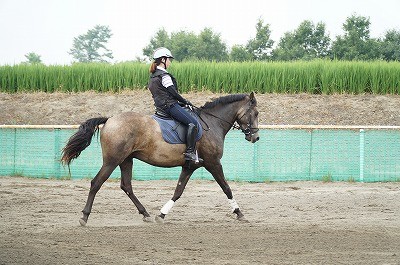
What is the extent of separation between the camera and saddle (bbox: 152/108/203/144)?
1316 centimetres

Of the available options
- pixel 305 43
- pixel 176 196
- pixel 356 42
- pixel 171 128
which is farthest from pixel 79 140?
pixel 305 43

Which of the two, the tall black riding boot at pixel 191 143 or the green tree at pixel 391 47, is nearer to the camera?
the tall black riding boot at pixel 191 143

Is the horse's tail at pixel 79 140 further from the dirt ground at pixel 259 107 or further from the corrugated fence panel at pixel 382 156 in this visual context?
the dirt ground at pixel 259 107

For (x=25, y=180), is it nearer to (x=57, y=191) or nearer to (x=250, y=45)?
(x=57, y=191)

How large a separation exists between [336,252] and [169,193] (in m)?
8.89

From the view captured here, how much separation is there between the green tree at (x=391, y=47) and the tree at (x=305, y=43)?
429 cm

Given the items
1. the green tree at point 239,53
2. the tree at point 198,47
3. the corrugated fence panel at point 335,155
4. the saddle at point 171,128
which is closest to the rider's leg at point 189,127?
the saddle at point 171,128

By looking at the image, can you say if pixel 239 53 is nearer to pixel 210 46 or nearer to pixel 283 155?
pixel 210 46

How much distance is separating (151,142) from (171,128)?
1.45 feet

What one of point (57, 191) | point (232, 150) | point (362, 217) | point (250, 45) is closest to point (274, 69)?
point (232, 150)

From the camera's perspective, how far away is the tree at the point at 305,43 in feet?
178

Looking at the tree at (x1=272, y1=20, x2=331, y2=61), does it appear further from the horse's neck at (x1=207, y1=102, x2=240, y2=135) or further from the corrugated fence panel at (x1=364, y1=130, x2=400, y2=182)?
the horse's neck at (x1=207, y1=102, x2=240, y2=135)

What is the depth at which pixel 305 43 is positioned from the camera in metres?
56.0

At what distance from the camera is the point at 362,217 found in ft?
46.7
